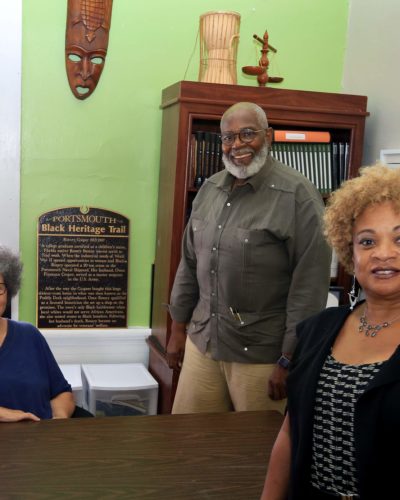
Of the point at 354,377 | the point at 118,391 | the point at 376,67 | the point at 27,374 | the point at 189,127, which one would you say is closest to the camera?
the point at 354,377

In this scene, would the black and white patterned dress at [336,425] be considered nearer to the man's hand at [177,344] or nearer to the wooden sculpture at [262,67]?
the man's hand at [177,344]

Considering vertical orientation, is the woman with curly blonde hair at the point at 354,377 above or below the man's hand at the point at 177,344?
above

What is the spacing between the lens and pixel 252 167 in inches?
93.0

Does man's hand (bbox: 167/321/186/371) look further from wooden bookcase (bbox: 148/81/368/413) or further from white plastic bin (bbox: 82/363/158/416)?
white plastic bin (bbox: 82/363/158/416)

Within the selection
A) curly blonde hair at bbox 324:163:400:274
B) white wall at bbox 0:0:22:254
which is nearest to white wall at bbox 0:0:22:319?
white wall at bbox 0:0:22:254

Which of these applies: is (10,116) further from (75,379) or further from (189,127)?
(75,379)

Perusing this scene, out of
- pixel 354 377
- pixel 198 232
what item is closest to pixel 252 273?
pixel 198 232

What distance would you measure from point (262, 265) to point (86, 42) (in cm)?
170

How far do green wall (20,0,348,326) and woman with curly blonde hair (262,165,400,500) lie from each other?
7.33 ft

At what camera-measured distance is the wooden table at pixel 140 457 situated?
1411mm

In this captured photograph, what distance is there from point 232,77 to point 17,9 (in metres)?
1.15

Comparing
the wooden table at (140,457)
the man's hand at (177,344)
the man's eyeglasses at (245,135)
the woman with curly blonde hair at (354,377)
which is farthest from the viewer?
the man's hand at (177,344)

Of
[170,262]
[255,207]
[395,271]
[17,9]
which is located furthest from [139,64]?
[395,271]

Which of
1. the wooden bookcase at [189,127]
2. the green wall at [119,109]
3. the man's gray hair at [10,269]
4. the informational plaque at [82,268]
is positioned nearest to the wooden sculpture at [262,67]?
the green wall at [119,109]
